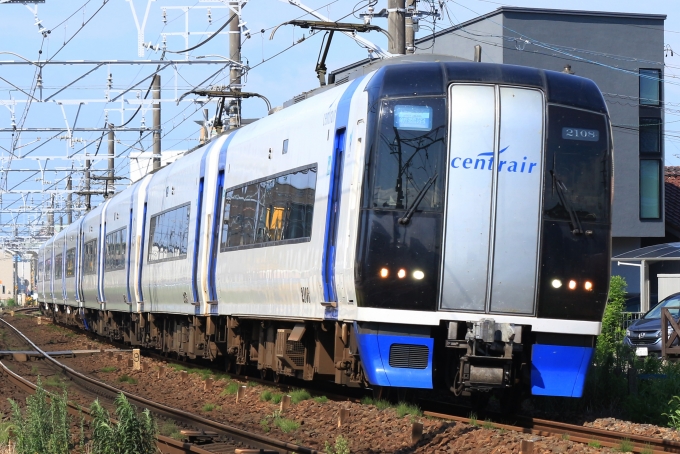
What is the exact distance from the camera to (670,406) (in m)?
11.5

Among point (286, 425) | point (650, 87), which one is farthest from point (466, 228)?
point (650, 87)

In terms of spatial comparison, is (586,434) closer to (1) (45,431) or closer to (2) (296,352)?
(2) (296,352)

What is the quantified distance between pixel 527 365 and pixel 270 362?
4225mm

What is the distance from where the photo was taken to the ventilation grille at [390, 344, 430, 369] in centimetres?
1000

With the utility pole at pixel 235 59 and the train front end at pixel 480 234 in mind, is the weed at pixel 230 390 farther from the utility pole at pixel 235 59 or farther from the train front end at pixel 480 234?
the utility pole at pixel 235 59

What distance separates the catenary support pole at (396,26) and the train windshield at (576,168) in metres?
5.83

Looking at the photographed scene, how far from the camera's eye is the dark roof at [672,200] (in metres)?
34.0

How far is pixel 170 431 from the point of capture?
35.4 ft

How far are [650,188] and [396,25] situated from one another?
18.3 meters

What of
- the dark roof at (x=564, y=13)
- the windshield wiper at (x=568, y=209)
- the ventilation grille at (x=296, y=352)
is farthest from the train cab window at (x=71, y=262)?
the windshield wiper at (x=568, y=209)

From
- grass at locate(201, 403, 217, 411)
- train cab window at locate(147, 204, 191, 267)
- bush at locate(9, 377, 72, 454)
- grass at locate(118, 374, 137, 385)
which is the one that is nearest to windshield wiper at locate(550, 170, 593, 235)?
bush at locate(9, 377, 72, 454)

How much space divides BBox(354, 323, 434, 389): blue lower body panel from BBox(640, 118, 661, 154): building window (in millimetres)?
23991

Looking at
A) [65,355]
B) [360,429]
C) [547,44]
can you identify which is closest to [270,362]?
[360,429]

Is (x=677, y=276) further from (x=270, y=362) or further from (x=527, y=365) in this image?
(x=527, y=365)
